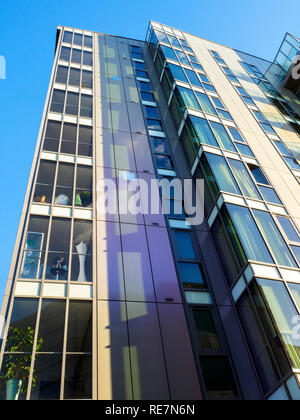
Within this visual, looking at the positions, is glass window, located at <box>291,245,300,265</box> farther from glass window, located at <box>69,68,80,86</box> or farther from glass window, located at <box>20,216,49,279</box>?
glass window, located at <box>69,68,80,86</box>

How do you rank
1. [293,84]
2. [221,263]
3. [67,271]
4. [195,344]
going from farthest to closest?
[293,84] → [221,263] → [67,271] → [195,344]

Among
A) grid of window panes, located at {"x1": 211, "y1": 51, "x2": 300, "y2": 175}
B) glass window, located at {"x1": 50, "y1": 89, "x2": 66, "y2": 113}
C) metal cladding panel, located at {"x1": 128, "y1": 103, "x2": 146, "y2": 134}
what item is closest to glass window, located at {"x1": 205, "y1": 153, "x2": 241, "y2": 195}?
grid of window panes, located at {"x1": 211, "y1": 51, "x2": 300, "y2": 175}

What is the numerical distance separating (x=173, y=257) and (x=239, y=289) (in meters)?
3.20

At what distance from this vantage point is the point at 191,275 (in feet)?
46.6

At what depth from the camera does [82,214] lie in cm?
1499

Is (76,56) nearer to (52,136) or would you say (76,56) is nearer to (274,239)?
(52,136)

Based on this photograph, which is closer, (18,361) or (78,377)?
(18,361)

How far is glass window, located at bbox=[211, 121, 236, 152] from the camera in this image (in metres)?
17.8

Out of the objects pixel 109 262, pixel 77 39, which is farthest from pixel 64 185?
pixel 77 39

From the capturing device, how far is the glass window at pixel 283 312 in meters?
9.77

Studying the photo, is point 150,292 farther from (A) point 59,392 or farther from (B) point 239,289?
(A) point 59,392

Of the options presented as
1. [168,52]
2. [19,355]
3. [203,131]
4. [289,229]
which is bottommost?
[19,355]

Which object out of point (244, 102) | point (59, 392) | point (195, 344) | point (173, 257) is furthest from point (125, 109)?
point (59, 392)

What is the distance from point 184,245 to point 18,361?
327 inches
